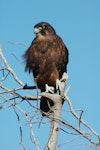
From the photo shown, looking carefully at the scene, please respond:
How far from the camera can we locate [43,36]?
4.86m

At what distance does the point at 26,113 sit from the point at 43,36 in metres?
1.97

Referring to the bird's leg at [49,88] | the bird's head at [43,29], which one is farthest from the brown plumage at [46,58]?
the bird's leg at [49,88]

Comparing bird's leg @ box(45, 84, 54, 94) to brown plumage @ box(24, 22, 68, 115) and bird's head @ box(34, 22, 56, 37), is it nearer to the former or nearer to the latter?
brown plumage @ box(24, 22, 68, 115)

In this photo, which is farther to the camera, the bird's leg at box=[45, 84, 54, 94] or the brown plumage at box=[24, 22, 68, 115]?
the brown plumage at box=[24, 22, 68, 115]

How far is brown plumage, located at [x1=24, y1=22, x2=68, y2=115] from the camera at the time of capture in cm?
462

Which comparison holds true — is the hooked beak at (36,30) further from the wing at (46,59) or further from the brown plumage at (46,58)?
the wing at (46,59)

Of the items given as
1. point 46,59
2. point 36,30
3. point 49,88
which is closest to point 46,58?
point 46,59

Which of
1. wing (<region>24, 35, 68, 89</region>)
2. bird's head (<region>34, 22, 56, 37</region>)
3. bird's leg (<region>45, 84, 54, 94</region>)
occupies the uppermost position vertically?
bird's head (<region>34, 22, 56, 37</region>)

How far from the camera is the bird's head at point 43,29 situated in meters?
4.89

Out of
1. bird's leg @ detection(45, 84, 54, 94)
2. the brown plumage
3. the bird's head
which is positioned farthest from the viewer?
the bird's head

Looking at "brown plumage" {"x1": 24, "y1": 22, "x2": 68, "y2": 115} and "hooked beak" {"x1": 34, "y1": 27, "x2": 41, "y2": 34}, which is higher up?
"hooked beak" {"x1": 34, "y1": 27, "x2": 41, "y2": 34}

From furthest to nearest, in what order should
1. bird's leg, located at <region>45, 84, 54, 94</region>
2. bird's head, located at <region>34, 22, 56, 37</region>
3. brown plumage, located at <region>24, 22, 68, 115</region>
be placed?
bird's head, located at <region>34, 22, 56, 37</region>, brown plumage, located at <region>24, 22, 68, 115</region>, bird's leg, located at <region>45, 84, 54, 94</region>

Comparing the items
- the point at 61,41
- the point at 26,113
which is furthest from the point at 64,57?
the point at 26,113

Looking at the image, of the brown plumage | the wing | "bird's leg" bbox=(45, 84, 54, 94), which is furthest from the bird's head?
"bird's leg" bbox=(45, 84, 54, 94)
